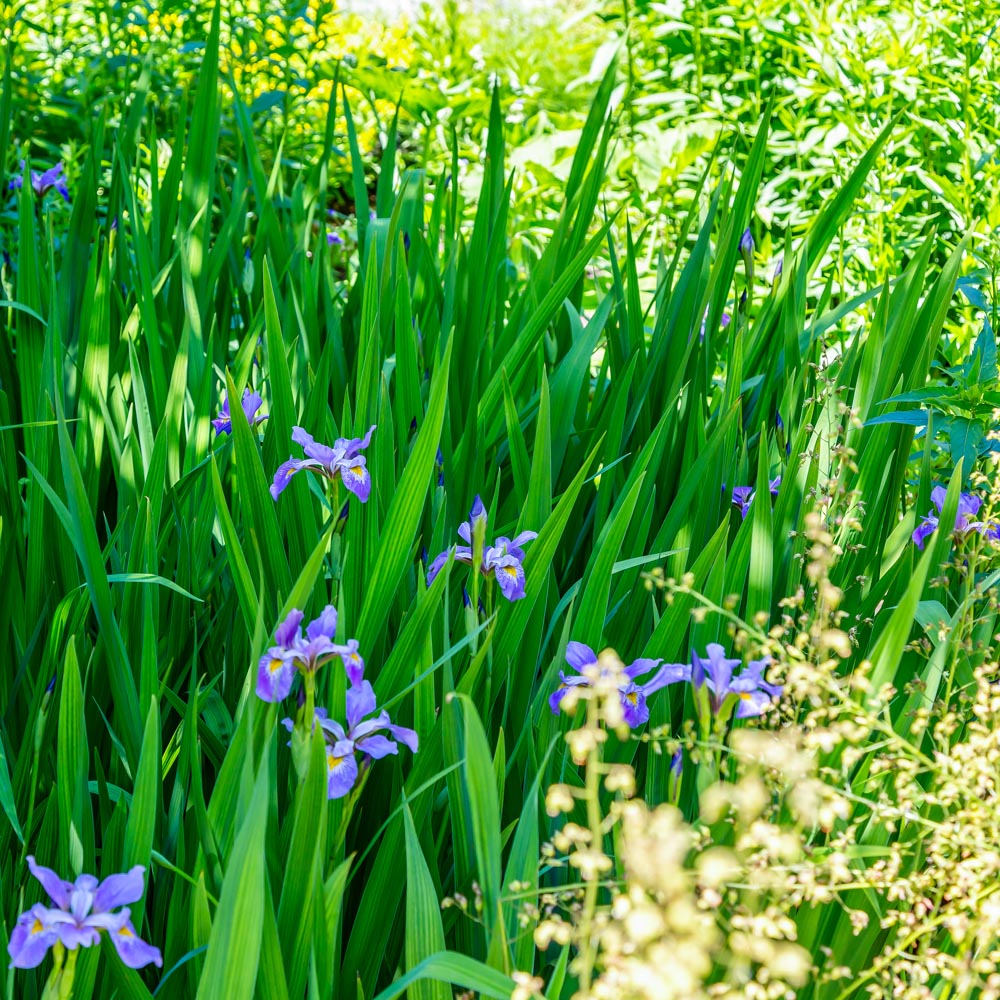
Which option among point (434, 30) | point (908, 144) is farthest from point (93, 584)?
point (434, 30)

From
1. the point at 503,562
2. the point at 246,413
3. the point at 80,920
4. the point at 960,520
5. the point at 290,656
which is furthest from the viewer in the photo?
the point at 246,413

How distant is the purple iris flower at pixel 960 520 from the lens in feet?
4.01

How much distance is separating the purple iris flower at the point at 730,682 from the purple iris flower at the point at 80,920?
1.52ft

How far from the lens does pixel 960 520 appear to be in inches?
49.5

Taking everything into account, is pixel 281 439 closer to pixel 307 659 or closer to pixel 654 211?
pixel 307 659

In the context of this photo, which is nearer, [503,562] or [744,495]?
[503,562]

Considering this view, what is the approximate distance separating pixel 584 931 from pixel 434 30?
17.4 feet

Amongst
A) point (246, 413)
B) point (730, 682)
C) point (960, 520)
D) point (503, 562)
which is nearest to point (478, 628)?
point (503, 562)

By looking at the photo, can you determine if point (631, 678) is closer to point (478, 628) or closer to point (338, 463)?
point (478, 628)

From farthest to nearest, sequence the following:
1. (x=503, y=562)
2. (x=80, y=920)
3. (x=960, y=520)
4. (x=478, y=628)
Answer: (x=960, y=520) < (x=503, y=562) < (x=478, y=628) < (x=80, y=920)

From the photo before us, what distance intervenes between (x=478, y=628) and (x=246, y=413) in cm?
58

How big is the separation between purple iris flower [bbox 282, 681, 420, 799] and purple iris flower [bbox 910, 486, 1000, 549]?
724 millimetres

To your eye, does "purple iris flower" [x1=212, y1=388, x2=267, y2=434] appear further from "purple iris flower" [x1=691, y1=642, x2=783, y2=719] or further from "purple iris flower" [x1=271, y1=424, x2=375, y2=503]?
"purple iris flower" [x1=691, y1=642, x2=783, y2=719]

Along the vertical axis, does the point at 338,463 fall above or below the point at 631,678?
above
